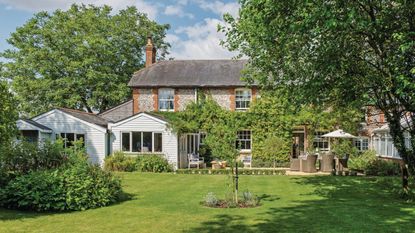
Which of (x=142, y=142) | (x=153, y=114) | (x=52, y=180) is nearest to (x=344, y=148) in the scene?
(x=153, y=114)

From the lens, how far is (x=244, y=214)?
11.2 metres

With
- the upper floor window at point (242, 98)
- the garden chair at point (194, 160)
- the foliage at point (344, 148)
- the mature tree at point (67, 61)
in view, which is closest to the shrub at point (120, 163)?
the garden chair at point (194, 160)

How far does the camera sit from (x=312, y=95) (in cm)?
1348

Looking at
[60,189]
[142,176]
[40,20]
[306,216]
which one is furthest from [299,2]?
[40,20]

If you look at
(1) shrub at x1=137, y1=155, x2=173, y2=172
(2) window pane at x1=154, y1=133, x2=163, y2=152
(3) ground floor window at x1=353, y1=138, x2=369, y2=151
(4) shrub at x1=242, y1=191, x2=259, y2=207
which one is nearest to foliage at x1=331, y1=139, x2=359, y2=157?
(3) ground floor window at x1=353, y1=138, x2=369, y2=151

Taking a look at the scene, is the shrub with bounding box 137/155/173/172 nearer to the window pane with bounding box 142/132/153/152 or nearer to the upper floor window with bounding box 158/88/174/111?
the window pane with bounding box 142/132/153/152

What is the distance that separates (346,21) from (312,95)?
11.0 feet

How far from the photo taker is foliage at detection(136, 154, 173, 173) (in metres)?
24.8

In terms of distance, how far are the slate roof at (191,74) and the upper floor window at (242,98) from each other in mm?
781

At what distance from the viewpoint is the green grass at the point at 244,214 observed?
9.60m

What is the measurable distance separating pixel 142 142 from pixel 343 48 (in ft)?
55.1

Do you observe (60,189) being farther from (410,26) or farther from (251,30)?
(410,26)

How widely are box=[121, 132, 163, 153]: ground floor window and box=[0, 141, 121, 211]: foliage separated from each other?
41.1 feet

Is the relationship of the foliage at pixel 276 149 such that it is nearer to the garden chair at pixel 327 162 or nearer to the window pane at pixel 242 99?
the window pane at pixel 242 99
